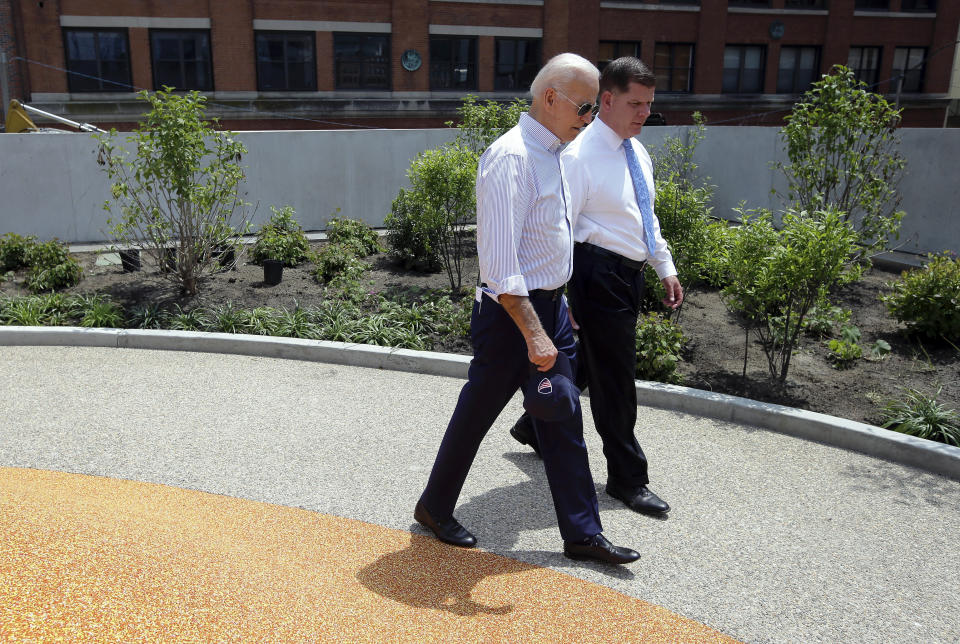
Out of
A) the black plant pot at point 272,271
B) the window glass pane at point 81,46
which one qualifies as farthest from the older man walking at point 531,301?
the window glass pane at point 81,46

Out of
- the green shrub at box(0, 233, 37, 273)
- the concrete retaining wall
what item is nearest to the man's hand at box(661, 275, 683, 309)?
the concrete retaining wall

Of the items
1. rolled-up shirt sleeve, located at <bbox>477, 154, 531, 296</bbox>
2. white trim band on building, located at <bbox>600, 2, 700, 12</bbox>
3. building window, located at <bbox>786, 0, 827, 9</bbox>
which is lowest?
rolled-up shirt sleeve, located at <bbox>477, 154, 531, 296</bbox>

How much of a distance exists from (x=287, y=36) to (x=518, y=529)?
87.7 feet

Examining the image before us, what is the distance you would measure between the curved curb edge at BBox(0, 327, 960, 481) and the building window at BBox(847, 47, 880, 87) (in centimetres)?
3381

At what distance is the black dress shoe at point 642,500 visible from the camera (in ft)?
13.0

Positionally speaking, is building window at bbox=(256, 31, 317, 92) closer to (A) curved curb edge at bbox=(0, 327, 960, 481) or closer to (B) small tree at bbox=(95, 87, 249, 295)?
(B) small tree at bbox=(95, 87, 249, 295)

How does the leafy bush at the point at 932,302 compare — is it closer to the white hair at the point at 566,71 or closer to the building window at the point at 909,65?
the white hair at the point at 566,71

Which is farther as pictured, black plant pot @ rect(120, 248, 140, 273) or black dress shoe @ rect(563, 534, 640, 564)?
black plant pot @ rect(120, 248, 140, 273)

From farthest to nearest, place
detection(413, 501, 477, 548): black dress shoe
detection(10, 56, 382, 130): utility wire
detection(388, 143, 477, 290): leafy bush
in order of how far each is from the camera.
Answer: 1. detection(10, 56, 382, 130): utility wire
2. detection(388, 143, 477, 290): leafy bush
3. detection(413, 501, 477, 548): black dress shoe

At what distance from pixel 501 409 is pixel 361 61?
26.7m

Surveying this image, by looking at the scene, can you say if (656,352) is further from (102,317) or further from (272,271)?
(102,317)

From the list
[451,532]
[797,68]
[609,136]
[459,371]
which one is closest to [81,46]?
[459,371]

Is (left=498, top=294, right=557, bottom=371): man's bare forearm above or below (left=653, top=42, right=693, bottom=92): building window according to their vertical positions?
below

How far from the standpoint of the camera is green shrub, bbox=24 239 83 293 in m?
8.59
